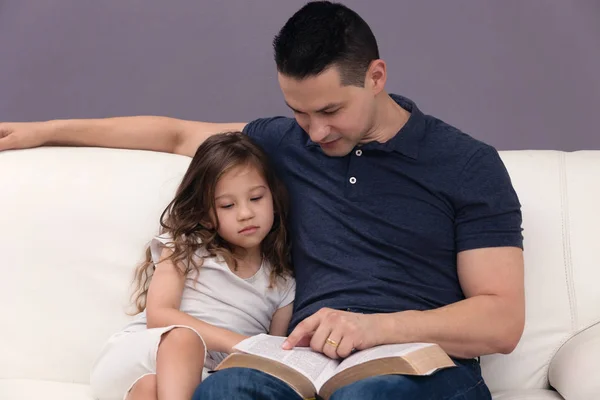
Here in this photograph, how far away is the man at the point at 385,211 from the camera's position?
1.82 meters

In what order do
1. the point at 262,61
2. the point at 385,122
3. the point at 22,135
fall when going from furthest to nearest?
the point at 262,61 → the point at 22,135 → the point at 385,122

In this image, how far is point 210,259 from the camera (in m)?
2.05

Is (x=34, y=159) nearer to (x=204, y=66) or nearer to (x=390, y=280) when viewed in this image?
(x=204, y=66)

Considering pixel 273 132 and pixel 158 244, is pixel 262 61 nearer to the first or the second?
pixel 273 132

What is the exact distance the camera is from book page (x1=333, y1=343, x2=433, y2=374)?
1.60 meters

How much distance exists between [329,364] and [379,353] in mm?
101

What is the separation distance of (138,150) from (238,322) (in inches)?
22.6

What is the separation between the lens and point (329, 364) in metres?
1.68

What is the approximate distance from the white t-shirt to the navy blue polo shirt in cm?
8

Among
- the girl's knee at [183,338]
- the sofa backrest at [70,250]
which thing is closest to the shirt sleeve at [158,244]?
the sofa backrest at [70,250]

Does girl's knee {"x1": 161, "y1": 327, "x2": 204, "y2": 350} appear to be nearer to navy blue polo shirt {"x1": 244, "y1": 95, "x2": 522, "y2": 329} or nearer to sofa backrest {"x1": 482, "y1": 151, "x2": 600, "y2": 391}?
navy blue polo shirt {"x1": 244, "y1": 95, "x2": 522, "y2": 329}

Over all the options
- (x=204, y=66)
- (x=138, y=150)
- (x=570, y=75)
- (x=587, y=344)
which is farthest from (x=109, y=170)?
(x=570, y=75)

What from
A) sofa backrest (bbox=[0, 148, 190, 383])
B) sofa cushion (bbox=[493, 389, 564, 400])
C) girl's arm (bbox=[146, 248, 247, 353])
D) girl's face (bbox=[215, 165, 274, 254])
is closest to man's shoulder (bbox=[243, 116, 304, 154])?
girl's face (bbox=[215, 165, 274, 254])

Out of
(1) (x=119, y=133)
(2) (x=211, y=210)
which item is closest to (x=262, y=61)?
(1) (x=119, y=133)
